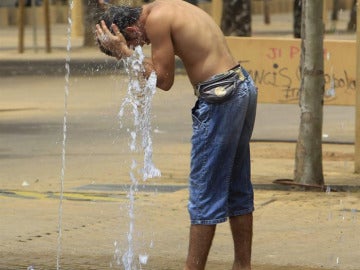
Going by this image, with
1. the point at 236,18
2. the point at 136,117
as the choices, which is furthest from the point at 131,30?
the point at 236,18

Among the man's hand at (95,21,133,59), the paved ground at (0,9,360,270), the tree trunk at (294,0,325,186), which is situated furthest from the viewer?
the tree trunk at (294,0,325,186)

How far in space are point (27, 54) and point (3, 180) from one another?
21.3 m

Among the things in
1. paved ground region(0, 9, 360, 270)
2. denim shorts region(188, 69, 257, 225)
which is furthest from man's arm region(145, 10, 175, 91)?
paved ground region(0, 9, 360, 270)

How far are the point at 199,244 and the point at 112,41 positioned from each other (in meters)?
1.15

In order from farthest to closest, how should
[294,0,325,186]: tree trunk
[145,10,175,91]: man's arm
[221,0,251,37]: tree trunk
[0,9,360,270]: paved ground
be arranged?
1. [221,0,251,37]: tree trunk
2. [294,0,325,186]: tree trunk
3. [0,9,360,270]: paved ground
4. [145,10,175,91]: man's arm

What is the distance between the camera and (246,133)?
6.77 metres

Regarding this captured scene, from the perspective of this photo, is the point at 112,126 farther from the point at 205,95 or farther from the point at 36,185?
the point at 205,95

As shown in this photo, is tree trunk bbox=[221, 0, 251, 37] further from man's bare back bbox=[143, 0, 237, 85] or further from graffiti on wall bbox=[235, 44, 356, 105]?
man's bare back bbox=[143, 0, 237, 85]

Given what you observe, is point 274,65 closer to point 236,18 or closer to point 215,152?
point 215,152

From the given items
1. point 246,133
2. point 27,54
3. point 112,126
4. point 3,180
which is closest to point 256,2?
point 27,54

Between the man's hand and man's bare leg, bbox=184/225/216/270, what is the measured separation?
38.9 inches

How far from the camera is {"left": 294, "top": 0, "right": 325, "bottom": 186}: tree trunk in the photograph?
10828mm

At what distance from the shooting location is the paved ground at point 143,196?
802cm

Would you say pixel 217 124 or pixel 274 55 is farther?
pixel 274 55
